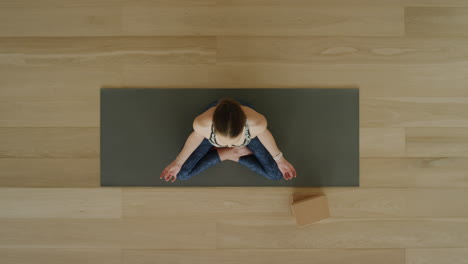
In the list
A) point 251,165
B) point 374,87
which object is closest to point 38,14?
point 251,165

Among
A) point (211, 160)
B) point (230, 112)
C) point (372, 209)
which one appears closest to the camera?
point (230, 112)

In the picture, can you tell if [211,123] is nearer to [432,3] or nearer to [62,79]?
[62,79]

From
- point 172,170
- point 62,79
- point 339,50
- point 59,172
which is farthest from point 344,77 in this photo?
point 59,172

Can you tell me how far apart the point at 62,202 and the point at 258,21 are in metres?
1.58

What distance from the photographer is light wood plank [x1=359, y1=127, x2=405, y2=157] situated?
171 cm

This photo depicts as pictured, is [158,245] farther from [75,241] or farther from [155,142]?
[155,142]

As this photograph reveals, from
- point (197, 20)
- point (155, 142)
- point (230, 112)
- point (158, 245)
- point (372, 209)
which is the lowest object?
point (158, 245)

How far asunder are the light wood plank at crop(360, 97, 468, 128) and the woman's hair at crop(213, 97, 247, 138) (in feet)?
2.92

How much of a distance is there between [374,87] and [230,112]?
1.01 meters

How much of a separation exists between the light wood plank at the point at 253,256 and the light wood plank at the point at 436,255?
16 centimetres

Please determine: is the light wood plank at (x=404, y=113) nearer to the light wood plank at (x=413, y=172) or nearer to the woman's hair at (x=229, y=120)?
the light wood plank at (x=413, y=172)

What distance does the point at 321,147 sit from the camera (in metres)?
1.70

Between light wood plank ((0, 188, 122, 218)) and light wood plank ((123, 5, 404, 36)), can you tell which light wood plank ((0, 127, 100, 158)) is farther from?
light wood plank ((123, 5, 404, 36))

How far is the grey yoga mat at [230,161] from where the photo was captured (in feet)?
5.57
